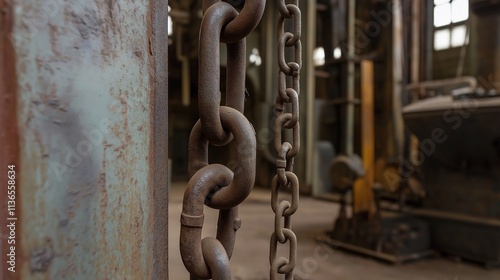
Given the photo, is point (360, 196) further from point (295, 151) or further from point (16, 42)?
point (16, 42)

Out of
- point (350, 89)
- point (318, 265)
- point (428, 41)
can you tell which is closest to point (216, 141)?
point (318, 265)

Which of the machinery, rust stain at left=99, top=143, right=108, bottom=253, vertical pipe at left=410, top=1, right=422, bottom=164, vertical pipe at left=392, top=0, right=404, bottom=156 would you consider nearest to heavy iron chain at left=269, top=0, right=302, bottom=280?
rust stain at left=99, top=143, right=108, bottom=253

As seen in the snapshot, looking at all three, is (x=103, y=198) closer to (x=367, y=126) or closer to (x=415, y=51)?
(x=367, y=126)

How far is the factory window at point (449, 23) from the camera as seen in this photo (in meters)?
5.95

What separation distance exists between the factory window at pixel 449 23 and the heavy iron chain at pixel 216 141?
626 centimetres

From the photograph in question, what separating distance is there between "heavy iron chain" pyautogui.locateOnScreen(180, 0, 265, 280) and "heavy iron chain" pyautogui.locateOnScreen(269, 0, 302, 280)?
100 millimetres

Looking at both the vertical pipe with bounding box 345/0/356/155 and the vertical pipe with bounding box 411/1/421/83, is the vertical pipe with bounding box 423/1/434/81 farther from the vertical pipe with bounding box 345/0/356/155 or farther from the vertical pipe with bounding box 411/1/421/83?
the vertical pipe with bounding box 345/0/356/155

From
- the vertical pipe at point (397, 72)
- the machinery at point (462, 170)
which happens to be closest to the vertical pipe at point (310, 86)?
the vertical pipe at point (397, 72)

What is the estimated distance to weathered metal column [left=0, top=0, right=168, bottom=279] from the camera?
0.39 metres

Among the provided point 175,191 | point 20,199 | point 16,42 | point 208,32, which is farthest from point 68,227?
point 175,191

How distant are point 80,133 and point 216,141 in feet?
0.74

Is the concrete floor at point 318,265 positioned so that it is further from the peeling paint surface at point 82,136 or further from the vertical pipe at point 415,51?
the vertical pipe at point 415,51

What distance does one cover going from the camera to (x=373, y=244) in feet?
10.3

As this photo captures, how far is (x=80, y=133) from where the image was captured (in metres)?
0.42
